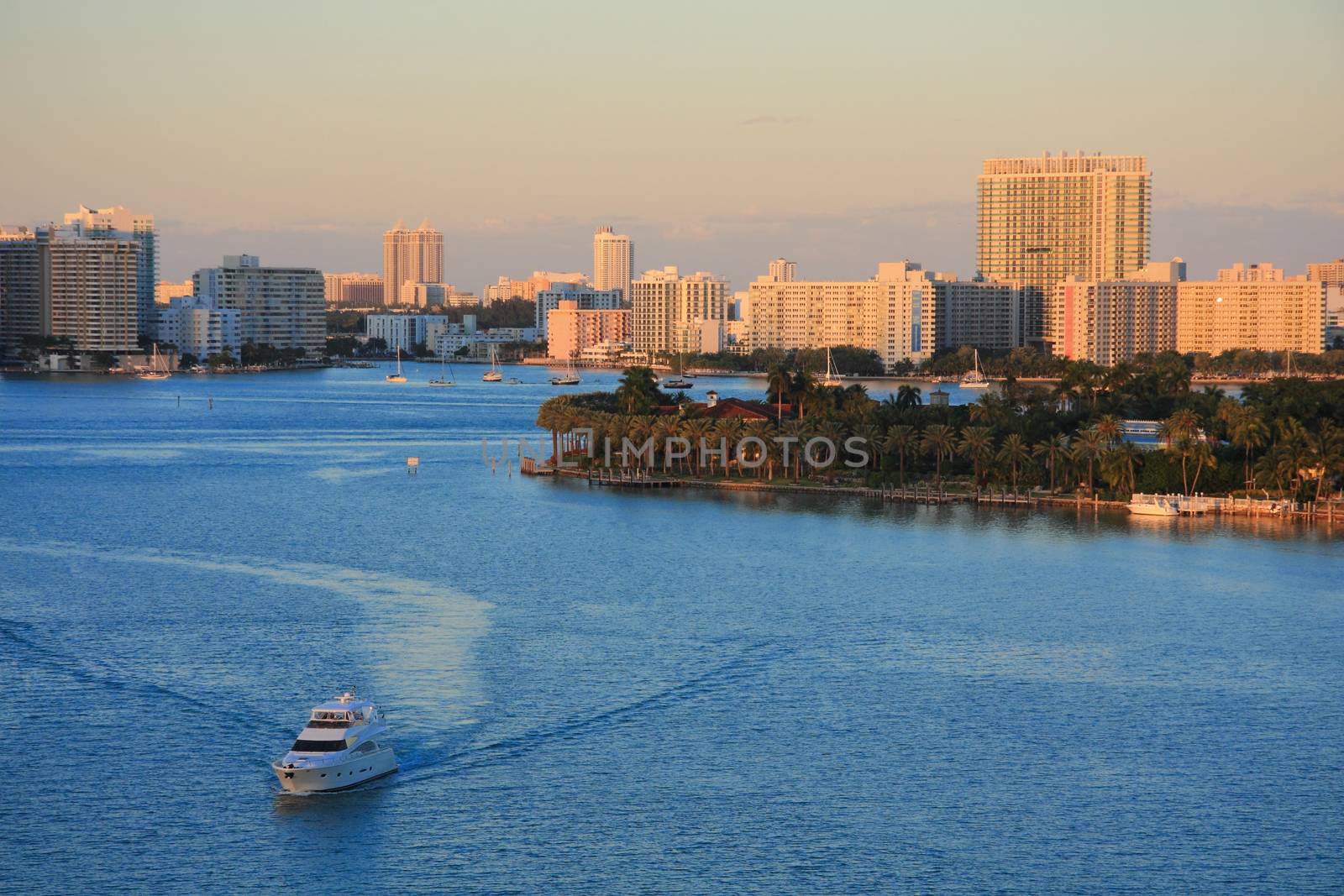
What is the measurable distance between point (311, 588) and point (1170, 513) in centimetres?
2334

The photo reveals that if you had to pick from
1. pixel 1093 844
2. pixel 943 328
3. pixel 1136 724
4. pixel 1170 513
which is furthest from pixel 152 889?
pixel 943 328

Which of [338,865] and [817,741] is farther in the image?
[817,741]

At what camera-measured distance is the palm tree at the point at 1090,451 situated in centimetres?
4750

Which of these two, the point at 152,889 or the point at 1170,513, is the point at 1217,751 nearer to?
the point at 152,889

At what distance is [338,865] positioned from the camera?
1877cm

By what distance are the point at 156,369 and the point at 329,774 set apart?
13207cm

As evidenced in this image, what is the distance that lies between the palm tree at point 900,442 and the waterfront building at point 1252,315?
97067 millimetres

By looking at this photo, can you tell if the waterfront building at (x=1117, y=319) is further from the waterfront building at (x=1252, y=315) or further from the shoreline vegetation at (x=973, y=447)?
the shoreline vegetation at (x=973, y=447)

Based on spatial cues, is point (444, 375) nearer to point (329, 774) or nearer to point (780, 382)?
point (780, 382)

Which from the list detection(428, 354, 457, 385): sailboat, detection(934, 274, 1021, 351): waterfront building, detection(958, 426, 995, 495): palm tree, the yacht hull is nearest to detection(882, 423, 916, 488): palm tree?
detection(958, 426, 995, 495): palm tree

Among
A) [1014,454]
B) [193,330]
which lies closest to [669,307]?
[193,330]

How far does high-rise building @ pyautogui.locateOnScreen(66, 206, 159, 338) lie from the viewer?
516ft

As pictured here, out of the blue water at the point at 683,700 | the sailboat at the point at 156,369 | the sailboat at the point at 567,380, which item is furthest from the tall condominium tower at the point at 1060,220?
the blue water at the point at 683,700

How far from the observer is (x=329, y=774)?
68.0 ft
